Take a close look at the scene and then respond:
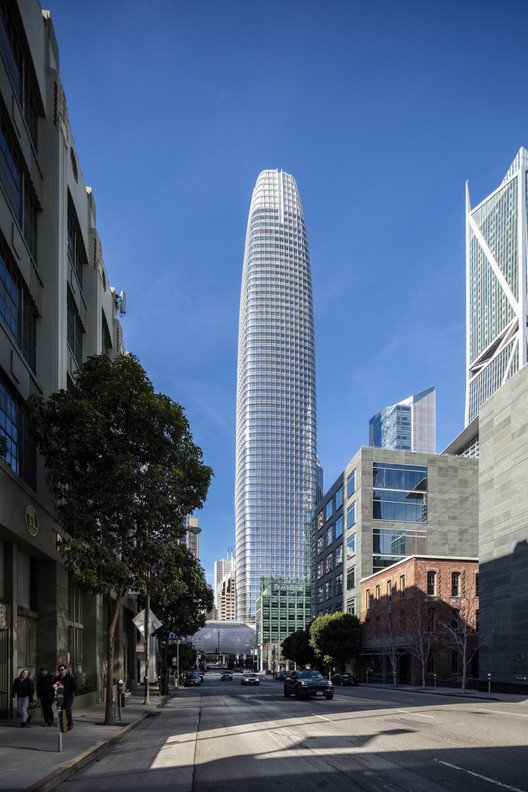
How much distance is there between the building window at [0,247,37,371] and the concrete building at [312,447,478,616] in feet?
204

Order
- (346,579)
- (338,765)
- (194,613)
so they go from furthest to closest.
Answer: (346,579) → (194,613) → (338,765)

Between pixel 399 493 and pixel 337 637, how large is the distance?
58.1ft

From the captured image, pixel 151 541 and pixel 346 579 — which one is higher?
pixel 151 541

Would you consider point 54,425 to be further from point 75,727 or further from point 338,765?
point 338,765

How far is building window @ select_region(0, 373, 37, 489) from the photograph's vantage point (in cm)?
2014

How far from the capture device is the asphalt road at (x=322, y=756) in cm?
1077

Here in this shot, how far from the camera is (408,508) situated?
83.2 m

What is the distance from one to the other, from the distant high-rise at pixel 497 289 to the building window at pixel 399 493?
7559 cm

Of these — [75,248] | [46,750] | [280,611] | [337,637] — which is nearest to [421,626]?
[337,637]

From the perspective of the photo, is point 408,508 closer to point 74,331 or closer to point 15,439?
point 74,331

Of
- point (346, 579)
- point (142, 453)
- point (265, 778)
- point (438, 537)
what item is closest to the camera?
point (265, 778)

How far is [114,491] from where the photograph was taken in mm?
21016

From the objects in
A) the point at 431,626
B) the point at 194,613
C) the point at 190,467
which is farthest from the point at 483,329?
the point at 190,467

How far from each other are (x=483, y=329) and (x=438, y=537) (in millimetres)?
112520
